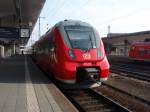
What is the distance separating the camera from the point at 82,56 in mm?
14523

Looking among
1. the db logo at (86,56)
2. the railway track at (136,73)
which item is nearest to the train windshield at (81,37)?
the db logo at (86,56)

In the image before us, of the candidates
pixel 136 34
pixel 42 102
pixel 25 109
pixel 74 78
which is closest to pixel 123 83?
pixel 74 78

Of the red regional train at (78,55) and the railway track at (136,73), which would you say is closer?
the red regional train at (78,55)

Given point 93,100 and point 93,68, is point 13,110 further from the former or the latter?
point 93,68

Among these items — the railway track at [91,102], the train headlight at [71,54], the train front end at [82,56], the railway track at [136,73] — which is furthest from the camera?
the railway track at [136,73]

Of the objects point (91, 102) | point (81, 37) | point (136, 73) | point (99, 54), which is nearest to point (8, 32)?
point (136, 73)

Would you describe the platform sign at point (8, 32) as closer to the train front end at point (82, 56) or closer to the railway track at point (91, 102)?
the train front end at point (82, 56)

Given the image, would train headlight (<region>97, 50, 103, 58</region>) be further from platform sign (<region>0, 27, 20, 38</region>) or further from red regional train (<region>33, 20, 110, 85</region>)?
platform sign (<region>0, 27, 20, 38</region>)

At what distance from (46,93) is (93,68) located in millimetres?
2862

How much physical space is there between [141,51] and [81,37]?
23.9m

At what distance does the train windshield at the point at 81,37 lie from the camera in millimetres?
14930

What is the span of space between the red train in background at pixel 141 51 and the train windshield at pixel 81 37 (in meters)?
21.7

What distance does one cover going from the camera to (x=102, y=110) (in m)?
11.6

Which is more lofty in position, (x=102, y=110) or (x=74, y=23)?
Answer: (x=74, y=23)
